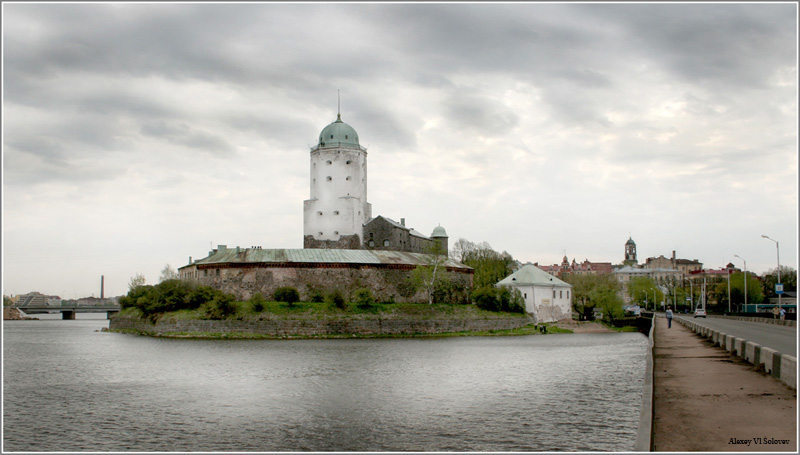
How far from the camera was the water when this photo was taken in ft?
55.7

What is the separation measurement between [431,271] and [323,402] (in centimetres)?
4982

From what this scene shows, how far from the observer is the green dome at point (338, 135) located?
8312cm

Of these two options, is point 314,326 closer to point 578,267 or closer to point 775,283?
point 775,283

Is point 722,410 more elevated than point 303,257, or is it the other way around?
point 303,257

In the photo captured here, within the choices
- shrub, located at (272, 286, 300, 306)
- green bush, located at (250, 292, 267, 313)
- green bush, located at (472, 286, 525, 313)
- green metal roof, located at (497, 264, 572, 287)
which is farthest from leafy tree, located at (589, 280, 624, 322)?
green bush, located at (250, 292, 267, 313)

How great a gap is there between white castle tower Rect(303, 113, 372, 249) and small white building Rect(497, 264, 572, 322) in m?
18.1

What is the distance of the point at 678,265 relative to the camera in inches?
7653

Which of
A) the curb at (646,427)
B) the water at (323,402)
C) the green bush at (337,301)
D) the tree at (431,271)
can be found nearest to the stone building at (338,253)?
the tree at (431,271)

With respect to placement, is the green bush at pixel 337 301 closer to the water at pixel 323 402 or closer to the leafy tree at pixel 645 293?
the water at pixel 323 402

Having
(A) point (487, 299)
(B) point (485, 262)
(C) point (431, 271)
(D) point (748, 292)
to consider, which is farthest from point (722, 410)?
(D) point (748, 292)

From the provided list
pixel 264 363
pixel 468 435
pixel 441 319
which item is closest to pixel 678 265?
pixel 441 319

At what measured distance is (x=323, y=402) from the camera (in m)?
23.1

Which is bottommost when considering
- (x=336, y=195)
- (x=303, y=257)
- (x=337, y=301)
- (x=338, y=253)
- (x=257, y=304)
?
(x=257, y=304)

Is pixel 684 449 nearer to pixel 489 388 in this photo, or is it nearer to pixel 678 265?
pixel 489 388
